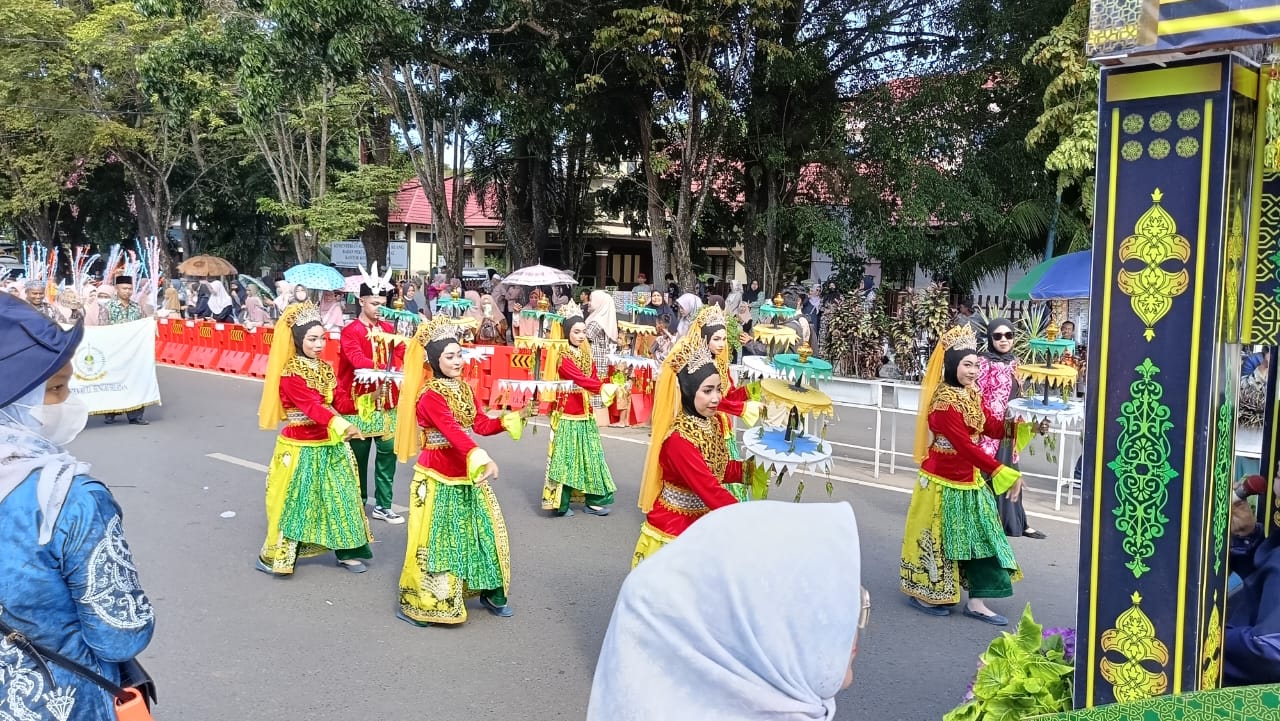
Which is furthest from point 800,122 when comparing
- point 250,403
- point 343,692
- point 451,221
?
point 343,692

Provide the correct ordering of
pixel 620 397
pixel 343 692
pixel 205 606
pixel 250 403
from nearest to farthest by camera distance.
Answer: pixel 343 692, pixel 205 606, pixel 620 397, pixel 250 403

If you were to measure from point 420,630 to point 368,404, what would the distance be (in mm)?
2365

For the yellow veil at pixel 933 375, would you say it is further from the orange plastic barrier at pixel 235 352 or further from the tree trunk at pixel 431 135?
the tree trunk at pixel 431 135

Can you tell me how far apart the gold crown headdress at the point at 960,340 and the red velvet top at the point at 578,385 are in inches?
119

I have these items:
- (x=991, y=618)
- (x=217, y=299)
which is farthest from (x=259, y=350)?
(x=991, y=618)

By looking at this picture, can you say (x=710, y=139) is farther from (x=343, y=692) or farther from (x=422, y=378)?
(x=343, y=692)

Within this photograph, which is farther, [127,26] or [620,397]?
[127,26]

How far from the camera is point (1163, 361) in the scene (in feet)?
7.75

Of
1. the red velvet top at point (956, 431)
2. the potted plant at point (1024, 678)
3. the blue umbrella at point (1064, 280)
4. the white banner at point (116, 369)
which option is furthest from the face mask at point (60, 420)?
the white banner at point (116, 369)

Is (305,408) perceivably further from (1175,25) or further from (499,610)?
(1175,25)

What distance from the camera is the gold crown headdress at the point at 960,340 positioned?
5.49m

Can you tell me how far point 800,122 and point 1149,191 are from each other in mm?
17483

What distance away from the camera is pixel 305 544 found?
6.29 m

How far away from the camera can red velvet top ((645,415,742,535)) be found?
4297mm
